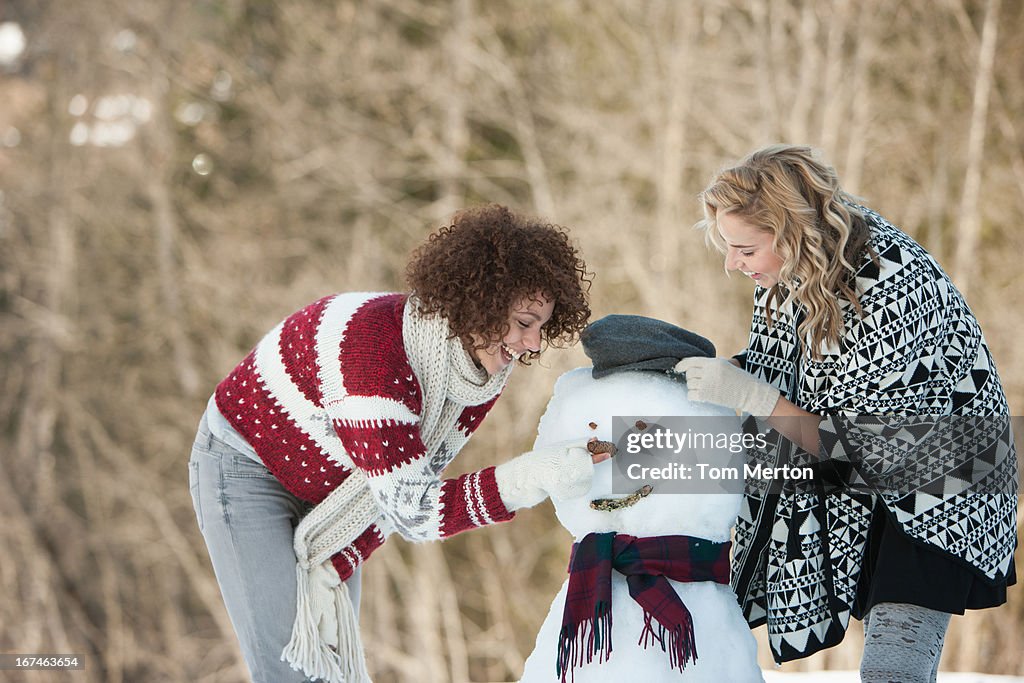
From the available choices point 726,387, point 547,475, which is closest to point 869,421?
point 726,387

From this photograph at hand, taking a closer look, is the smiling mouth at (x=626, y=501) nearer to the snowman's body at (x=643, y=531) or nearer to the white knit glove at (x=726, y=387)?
the snowman's body at (x=643, y=531)

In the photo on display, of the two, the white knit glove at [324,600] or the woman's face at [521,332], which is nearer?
the woman's face at [521,332]

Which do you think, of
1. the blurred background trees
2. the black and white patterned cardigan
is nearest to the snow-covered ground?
the black and white patterned cardigan

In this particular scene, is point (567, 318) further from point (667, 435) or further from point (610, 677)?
point (610, 677)

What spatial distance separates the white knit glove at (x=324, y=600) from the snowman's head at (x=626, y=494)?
55cm

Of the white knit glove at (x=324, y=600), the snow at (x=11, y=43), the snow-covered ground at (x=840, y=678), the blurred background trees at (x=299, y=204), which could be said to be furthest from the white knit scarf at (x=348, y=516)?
the snow at (x=11, y=43)

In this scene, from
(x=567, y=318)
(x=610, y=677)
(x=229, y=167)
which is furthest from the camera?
(x=229, y=167)

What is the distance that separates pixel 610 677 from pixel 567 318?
0.72 meters

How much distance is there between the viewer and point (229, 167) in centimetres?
974

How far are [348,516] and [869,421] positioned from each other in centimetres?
112

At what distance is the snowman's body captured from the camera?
2.11m

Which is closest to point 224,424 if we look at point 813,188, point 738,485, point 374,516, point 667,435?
point 374,516

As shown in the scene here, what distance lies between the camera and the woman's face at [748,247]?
2.20m

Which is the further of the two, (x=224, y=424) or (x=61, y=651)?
(x=61, y=651)
